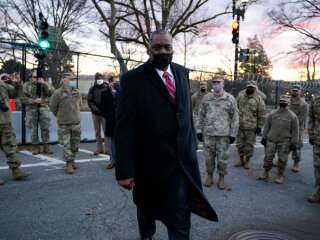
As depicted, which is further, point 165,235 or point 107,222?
point 107,222

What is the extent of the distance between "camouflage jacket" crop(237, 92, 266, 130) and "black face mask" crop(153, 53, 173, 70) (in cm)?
498

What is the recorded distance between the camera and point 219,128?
17.6 ft

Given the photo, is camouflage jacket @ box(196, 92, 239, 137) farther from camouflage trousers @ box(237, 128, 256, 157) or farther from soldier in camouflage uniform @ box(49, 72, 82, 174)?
soldier in camouflage uniform @ box(49, 72, 82, 174)

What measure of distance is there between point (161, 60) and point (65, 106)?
13.6 feet

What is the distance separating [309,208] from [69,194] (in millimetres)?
3905

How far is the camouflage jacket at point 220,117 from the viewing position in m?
5.39

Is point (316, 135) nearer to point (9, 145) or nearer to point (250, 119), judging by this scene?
point (250, 119)

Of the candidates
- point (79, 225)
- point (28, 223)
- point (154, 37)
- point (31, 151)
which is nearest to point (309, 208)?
point (79, 225)

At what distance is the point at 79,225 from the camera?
11.9ft

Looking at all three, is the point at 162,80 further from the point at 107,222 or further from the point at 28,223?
the point at 28,223

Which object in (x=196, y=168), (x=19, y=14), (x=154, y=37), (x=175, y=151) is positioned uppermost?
(x=19, y=14)

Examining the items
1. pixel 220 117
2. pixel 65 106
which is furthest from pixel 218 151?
pixel 65 106

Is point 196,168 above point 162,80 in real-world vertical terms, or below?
below

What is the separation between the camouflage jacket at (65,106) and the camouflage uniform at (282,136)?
13.7 ft
